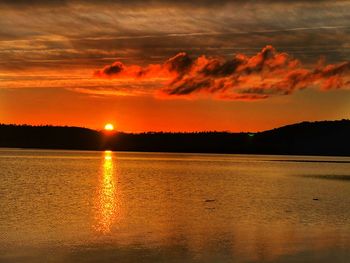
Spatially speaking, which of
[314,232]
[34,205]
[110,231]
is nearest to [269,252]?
[314,232]

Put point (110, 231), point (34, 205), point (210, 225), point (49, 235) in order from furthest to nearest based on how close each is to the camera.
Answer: point (34, 205) < point (210, 225) < point (110, 231) < point (49, 235)

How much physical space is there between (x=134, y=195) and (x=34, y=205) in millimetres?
16041

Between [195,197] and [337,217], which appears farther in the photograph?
[195,197]

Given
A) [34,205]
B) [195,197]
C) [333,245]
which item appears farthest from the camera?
[195,197]

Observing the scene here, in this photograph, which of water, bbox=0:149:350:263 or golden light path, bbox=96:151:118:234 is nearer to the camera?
water, bbox=0:149:350:263

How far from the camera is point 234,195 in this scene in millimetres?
66625

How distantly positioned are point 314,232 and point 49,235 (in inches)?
654

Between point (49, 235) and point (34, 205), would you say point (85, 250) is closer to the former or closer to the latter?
point (49, 235)

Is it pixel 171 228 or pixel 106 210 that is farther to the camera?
pixel 106 210

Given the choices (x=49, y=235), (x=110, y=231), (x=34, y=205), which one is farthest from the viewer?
(x=34, y=205)

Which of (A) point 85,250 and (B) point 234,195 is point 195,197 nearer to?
(B) point 234,195

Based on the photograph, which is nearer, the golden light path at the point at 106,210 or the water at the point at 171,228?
the water at the point at 171,228

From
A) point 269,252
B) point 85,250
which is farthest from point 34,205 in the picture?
point 269,252

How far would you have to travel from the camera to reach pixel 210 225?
127 ft
